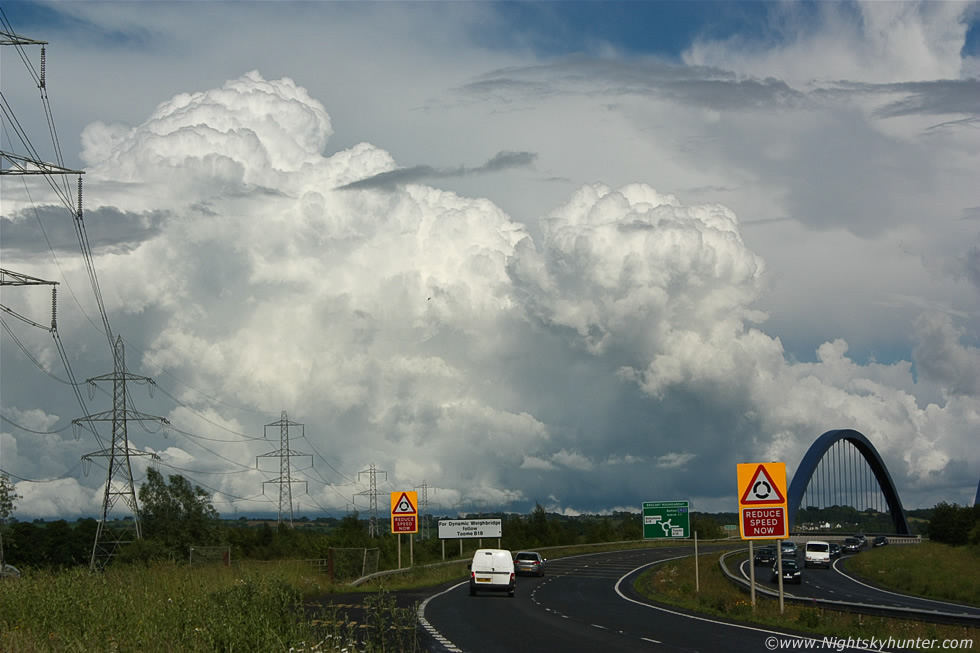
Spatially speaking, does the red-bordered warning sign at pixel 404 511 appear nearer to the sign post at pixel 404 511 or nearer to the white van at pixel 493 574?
A: the sign post at pixel 404 511

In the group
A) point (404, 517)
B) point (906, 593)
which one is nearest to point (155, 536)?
point (404, 517)

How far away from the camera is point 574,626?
27891 millimetres

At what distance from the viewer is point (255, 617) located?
15.0 metres

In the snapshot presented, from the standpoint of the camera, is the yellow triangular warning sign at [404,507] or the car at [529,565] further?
the car at [529,565]

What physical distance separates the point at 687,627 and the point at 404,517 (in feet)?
108

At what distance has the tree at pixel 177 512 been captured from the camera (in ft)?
284

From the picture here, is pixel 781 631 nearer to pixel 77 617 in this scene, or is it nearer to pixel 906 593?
pixel 77 617

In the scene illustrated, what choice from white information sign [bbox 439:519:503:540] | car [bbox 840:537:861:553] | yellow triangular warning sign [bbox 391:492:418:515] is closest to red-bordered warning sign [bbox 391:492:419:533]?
yellow triangular warning sign [bbox 391:492:418:515]

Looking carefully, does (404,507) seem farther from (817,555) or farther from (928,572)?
(817,555)

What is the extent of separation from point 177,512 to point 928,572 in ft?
189

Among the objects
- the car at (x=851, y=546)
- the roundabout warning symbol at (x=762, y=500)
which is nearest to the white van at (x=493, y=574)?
the roundabout warning symbol at (x=762, y=500)

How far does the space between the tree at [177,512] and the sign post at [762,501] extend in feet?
214

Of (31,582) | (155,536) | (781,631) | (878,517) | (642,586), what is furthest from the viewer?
(878,517)

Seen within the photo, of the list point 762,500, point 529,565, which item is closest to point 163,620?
point 762,500
